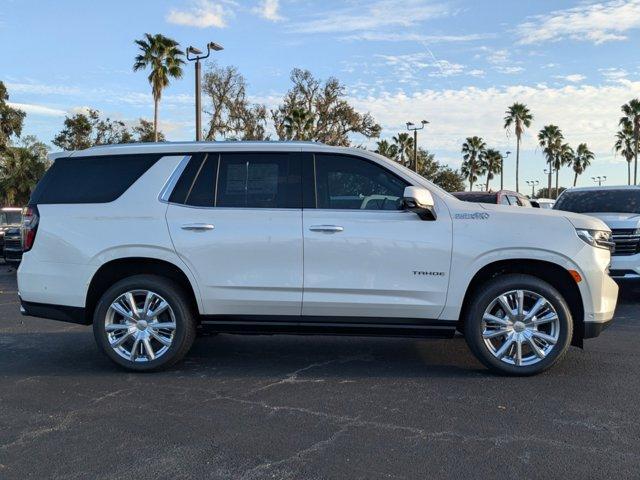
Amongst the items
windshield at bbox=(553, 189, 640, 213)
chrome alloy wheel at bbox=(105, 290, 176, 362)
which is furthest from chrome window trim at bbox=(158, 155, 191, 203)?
windshield at bbox=(553, 189, 640, 213)

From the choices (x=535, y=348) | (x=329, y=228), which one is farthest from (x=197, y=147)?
(x=535, y=348)

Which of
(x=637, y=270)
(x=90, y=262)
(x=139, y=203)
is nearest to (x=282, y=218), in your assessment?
(x=139, y=203)

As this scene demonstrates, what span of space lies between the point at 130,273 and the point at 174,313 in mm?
598

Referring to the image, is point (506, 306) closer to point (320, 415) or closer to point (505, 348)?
point (505, 348)

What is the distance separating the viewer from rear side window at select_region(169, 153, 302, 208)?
16.7ft

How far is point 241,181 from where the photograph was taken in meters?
5.15

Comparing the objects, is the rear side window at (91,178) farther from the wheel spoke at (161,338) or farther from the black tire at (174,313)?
the wheel spoke at (161,338)

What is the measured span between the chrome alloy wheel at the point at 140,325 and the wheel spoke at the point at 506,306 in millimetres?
2813

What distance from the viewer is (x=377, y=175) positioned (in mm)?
5074

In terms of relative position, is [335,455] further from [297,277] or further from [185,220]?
[185,220]

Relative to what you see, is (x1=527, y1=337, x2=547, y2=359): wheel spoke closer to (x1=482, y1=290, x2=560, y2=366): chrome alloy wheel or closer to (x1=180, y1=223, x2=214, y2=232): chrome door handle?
(x1=482, y1=290, x2=560, y2=366): chrome alloy wheel

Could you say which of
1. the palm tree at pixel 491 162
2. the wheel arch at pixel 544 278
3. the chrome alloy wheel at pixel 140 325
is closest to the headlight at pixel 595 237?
the wheel arch at pixel 544 278

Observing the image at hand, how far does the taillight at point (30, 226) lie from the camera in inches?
204

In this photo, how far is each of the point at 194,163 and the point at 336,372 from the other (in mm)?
2265
